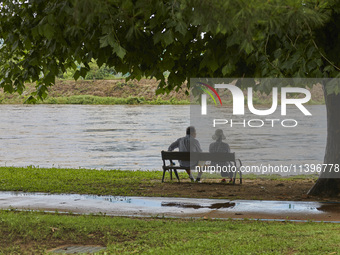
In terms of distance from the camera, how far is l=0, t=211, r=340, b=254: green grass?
23.7 ft

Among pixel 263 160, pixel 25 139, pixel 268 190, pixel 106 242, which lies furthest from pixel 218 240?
pixel 25 139

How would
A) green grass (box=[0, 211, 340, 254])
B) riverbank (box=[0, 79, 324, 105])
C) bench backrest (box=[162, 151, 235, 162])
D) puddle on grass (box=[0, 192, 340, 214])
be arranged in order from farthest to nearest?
riverbank (box=[0, 79, 324, 105]) < bench backrest (box=[162, 151, 235, 162]) < puddle on grass (box=[0, 192, 340, 214]) < green grass (box=[0, 211, 340, 254])

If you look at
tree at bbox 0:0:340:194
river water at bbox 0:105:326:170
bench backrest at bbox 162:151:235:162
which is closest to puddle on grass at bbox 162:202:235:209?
bench backrest at bbox 162:151:235:162

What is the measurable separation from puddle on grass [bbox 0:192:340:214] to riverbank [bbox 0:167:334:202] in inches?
18.7

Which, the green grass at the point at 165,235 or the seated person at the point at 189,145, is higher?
the seated person at the point at 189,145

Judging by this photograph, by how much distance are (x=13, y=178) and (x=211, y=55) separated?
7.90 m

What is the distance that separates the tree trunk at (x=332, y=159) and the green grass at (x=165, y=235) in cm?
332

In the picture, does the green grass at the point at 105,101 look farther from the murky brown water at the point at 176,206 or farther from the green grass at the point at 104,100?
the murky brown water at the point at 176,206

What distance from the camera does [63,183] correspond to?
44.5 ft

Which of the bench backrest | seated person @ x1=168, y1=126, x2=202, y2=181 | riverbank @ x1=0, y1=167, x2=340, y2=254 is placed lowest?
riverbank @ x1=0, y1=167, x2=340, y2=254

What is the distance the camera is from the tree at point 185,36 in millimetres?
5348

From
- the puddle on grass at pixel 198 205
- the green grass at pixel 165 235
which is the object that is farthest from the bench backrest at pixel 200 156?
the green grass at pixel 165 235

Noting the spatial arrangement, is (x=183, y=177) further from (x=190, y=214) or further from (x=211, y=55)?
(x=211, y=55)

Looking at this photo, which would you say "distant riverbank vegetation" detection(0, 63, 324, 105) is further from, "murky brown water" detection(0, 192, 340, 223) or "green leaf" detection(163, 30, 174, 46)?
"green leaf" detection(163, 30, 174, 46)
